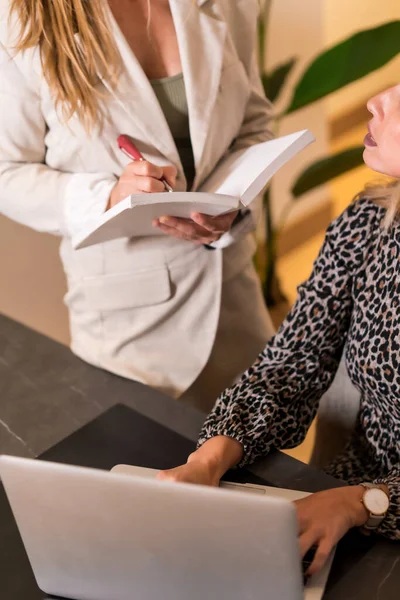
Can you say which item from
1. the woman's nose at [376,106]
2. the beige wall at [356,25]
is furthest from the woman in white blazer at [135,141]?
the beige wall at [356,25]

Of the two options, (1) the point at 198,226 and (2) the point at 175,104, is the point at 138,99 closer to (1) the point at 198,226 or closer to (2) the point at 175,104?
(2) the point at 175,104

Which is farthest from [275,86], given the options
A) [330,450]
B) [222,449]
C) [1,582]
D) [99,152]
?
[1,582]

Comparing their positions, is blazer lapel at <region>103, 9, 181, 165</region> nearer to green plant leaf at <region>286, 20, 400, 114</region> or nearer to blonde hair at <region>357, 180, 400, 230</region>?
blonde hair at <region>357, 180, 400, 230</region>

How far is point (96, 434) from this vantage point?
3.91 feet

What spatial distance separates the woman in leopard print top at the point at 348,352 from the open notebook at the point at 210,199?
0.47ft

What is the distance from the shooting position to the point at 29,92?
4.26ft

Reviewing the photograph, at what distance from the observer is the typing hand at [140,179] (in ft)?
4.05

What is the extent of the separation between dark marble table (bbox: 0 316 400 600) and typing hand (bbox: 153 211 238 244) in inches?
12.0

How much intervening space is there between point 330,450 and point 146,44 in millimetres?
908

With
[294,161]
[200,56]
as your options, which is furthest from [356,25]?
[200,56]

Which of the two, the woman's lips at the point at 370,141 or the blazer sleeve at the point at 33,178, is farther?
the blazer sleeve at the point at 33,178

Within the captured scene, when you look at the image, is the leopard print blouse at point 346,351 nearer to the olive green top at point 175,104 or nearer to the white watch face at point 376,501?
the white watch face at point 376,501

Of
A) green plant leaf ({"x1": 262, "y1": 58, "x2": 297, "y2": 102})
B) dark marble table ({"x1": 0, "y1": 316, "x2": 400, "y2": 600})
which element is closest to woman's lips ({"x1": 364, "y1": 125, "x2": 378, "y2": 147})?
dark marble table ({"x1": 0, "y1": 316, "x2": 400, "y2": 600})

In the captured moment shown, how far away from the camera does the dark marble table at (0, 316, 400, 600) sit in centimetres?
92
